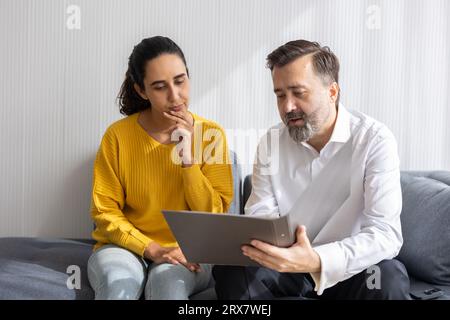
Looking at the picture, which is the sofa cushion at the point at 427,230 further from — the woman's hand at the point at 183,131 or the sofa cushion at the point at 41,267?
the sofa cushion at the point at 41,267

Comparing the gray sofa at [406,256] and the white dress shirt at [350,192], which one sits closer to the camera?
the white dress shirt at [350,192]

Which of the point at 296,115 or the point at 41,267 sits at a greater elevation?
the point at 296,115

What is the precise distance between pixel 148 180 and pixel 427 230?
969mm

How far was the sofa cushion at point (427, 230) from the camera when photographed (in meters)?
2.01

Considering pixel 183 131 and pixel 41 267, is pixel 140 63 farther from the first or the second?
pixel 41 267

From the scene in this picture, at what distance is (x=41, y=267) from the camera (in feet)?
7.16

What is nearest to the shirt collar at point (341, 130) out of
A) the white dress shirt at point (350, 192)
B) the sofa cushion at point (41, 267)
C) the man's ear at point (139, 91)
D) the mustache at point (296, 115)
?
the white dress shirt at point (350, 192)

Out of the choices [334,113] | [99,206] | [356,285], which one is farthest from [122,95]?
[356,285]

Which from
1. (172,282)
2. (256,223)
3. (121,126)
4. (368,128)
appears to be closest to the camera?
(256,223)

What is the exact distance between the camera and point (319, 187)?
1.92m

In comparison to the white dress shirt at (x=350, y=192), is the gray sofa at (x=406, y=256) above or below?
below

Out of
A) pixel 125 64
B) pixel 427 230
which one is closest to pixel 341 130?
pixel 427 230

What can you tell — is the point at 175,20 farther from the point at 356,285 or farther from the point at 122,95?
the point at 356,285

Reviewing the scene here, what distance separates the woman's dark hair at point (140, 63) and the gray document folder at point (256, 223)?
659mm
